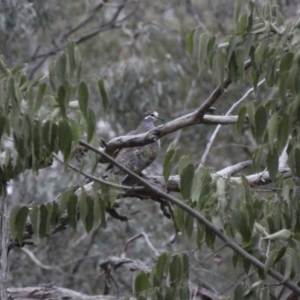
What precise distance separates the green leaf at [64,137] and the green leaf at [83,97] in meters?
0.08

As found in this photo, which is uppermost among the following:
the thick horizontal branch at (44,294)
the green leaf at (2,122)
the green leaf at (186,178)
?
the green leaf at (2,122)

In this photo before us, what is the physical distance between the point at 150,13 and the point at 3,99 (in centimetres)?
1095

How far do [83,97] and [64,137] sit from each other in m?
0.17

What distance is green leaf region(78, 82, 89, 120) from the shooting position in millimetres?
3156

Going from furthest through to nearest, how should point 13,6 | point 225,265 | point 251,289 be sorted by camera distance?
point 225,265
point 13,6
point 251,289

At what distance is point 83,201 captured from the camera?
11.7 ft

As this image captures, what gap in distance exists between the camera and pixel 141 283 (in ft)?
12.1

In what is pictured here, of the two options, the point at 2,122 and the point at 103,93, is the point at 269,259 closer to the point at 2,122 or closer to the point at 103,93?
the point at 103,93

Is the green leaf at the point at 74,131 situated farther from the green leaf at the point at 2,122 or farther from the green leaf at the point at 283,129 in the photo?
the green leaf at the point at 283,129

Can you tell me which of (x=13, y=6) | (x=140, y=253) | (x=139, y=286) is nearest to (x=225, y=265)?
(x=140, y=253)

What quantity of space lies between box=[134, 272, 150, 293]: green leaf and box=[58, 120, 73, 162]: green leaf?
76 centimetres

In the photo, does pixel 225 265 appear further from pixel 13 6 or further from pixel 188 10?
pixel 13 6

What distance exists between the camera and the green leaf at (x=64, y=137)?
3.18 meters

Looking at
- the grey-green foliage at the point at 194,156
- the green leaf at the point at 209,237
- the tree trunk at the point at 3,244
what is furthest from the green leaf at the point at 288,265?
the tree trunk at the point at 3,244
